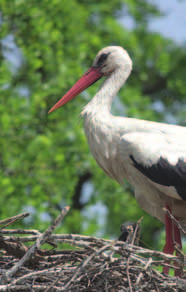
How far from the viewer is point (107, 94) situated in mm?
6113

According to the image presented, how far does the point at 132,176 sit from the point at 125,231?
988 mm

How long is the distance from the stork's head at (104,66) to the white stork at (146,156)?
349 mm

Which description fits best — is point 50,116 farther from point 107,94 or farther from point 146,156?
point 146,156

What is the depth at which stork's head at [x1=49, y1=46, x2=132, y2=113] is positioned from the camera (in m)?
6.30

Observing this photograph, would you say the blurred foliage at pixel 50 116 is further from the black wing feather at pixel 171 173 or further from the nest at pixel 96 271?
the nest at pixel 96 271

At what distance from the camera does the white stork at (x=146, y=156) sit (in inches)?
209

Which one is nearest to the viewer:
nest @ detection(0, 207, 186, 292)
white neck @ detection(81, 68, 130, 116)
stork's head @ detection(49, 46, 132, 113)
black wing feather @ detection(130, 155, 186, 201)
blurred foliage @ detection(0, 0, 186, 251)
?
nest @ detection(0, 207, 186, 292)

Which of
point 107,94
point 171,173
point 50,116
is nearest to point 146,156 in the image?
point 171,173

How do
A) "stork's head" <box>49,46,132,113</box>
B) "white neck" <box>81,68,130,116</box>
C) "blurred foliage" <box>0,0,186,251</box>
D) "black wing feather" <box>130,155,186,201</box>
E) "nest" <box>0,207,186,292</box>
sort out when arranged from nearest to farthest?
"nest" <box>0,207,186,292</box> → "black wing feather" <box>130,155,186,201</box> → "white neck" <box>81,68,130,116</box> → "stork's head" <box>49,46,132,113</box> → "blurred foliage" <box>0,0,186,251</box>

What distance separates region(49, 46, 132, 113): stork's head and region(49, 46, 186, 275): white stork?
0.35 metres


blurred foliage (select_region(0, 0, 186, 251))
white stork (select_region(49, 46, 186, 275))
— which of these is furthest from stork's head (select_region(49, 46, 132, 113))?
blurred foliage (select_region(0, 0, 186, 251))

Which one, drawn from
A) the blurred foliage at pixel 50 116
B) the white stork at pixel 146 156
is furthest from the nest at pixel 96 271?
the blurred foliage at pixel 50 116

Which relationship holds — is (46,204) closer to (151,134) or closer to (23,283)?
(151,134)

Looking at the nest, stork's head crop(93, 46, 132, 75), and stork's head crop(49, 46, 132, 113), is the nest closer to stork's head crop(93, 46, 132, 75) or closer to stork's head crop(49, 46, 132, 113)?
stork's head crop(49, 46, 132, 113)
